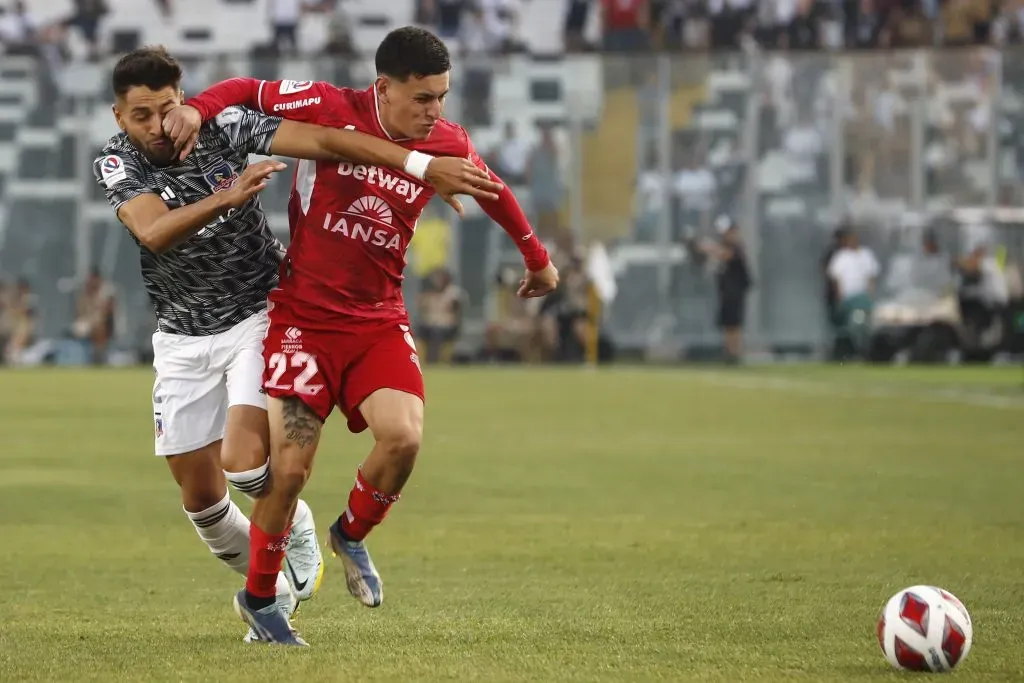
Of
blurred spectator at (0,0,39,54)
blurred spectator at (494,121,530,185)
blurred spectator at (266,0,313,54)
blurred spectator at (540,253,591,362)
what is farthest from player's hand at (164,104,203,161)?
blurred spectator at (0,0,39,54)

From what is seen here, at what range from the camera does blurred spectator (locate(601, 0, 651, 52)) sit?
33.8 m

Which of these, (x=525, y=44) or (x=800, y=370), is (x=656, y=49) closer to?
(x=525, y=44)

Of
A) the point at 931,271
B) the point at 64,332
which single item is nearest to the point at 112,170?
the point at 64,332

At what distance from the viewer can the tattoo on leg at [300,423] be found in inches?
262


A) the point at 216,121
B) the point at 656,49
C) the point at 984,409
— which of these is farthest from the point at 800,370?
the point at 216,121

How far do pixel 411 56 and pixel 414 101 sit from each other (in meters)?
0.17

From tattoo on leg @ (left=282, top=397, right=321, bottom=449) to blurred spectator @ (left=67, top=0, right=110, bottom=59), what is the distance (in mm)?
29610

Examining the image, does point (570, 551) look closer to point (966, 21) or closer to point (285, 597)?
point (285, 597)

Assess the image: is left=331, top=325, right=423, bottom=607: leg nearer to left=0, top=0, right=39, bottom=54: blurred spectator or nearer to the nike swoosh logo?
the nike swoosh logo

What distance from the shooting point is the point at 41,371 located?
2836cm

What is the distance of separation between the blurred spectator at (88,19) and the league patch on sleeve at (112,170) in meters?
29.3

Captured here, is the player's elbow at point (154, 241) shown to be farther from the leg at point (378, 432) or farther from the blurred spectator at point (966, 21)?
the blurred spectator at point (966, 21)

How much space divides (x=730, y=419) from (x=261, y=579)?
12.5m

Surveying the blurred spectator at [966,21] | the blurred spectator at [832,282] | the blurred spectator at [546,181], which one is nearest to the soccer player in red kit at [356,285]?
the blurred spectator at [832,282]
